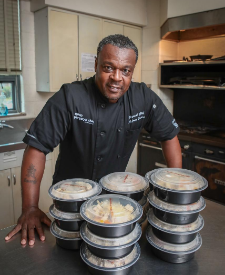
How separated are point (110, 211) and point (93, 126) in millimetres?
651

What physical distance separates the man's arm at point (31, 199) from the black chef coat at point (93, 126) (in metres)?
0.06

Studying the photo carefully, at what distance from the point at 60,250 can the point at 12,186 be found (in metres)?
1.86

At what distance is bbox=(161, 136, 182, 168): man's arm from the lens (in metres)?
1.62

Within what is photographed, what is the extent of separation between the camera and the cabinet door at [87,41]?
3277 millimetres

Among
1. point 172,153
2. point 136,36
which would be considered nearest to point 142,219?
point 172,153

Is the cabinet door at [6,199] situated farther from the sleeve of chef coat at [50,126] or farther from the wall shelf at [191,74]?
the wall shelf at [191,74]

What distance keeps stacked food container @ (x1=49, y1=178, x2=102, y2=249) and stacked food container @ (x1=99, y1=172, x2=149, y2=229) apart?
0.05 m

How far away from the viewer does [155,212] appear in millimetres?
1055

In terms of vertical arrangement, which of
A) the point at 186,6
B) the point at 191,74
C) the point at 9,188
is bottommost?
the point at 9,188

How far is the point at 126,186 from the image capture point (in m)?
1.08

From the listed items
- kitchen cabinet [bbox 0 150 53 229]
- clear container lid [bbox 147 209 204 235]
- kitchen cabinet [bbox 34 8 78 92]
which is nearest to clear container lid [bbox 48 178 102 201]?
clear container lid [bbox 147 209 204 235]

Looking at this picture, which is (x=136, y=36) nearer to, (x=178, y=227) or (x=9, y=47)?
(x=9, y=47)

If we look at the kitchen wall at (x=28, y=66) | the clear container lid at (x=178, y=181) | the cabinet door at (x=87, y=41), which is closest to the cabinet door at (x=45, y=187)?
the kitchen wall at (x=28, y=66)

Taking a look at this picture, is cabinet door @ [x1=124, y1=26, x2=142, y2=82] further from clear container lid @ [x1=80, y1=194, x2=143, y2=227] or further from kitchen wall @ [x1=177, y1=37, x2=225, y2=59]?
clear container lid @ [x1=80, y1=194, x2=143, y2=227]
